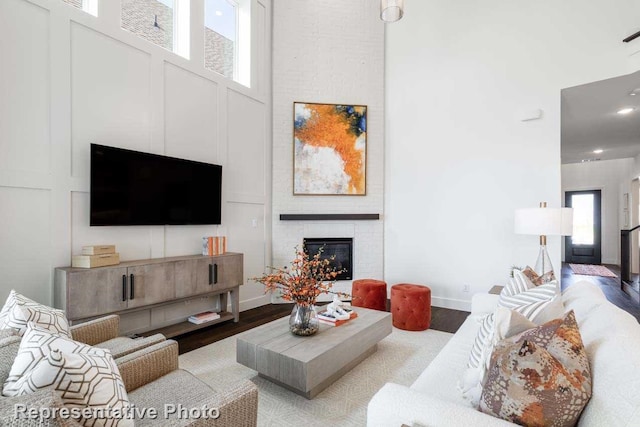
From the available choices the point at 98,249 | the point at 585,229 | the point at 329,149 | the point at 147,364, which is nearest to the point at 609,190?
the point at 585,229

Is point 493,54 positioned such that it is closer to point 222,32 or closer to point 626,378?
point 222,32

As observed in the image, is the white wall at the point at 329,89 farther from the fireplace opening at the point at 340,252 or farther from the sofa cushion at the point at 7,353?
the sofa cushion at the point at 7,353

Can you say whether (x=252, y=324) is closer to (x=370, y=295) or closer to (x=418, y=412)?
(x=370, y=295)

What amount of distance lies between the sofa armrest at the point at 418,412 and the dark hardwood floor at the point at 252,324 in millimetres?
2546

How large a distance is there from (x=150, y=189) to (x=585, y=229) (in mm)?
11314

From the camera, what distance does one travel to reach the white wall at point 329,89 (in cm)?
498

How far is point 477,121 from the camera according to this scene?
4449 millimetres

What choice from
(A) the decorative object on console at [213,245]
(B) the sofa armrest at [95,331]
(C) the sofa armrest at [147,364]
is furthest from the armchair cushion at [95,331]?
(A) the decorative object on console at [213,245]

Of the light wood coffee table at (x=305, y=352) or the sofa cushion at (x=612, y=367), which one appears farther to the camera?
the light wood coffee table at (x=305, y=352)

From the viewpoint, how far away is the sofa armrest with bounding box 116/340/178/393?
1584 millimetres

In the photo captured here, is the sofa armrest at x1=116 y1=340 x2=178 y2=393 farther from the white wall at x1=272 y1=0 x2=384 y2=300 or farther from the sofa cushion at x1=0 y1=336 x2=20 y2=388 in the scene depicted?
A: the white wall at x1=272 y1=0 x2=384 y2=300

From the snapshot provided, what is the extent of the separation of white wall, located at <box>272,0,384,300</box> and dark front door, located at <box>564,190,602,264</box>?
7475 millimetres

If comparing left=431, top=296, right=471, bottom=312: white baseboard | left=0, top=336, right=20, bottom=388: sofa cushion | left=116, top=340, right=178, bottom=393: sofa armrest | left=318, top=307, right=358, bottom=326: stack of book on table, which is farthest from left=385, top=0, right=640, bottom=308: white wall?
left=0, top=336, right=20, bottom=388: sofa cushion

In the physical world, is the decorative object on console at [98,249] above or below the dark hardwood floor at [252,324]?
above
